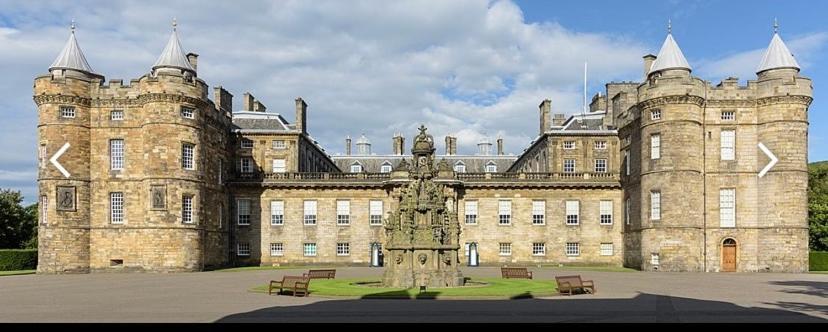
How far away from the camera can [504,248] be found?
52.6m

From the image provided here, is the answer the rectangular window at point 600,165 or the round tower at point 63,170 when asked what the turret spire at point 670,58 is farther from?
the round tower at point 63,170

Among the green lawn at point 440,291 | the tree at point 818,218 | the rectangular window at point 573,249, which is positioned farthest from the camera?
the tree at point 818,218

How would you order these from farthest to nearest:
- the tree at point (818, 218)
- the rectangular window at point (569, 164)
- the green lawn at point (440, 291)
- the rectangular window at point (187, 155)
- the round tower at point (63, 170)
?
1. the rectangular window at point (569, 164)
2. the tree at point (818, 218)
3. the rectangular window at point (187, 155)
4. the round tower at point (63, 170)
5. the green lawn at point (440, 291)

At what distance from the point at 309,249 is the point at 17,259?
58.0ft

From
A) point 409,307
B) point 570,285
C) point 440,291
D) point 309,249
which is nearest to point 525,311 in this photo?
point 409,307

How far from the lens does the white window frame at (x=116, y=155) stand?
4419cm

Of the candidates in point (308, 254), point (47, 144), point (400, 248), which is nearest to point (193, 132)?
point (47, 144)

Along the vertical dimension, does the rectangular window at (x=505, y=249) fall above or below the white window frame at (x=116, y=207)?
below

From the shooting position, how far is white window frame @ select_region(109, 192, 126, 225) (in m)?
44.0

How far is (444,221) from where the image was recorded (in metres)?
28.3

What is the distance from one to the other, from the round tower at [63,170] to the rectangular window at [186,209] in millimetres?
5234

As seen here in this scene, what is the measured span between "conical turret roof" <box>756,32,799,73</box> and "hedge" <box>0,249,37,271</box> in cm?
4486

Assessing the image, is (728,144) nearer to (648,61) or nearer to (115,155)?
Result: (648,61)

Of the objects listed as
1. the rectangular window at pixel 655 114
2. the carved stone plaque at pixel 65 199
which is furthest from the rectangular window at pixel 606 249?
the carved stone plaque at pixel 65 199
